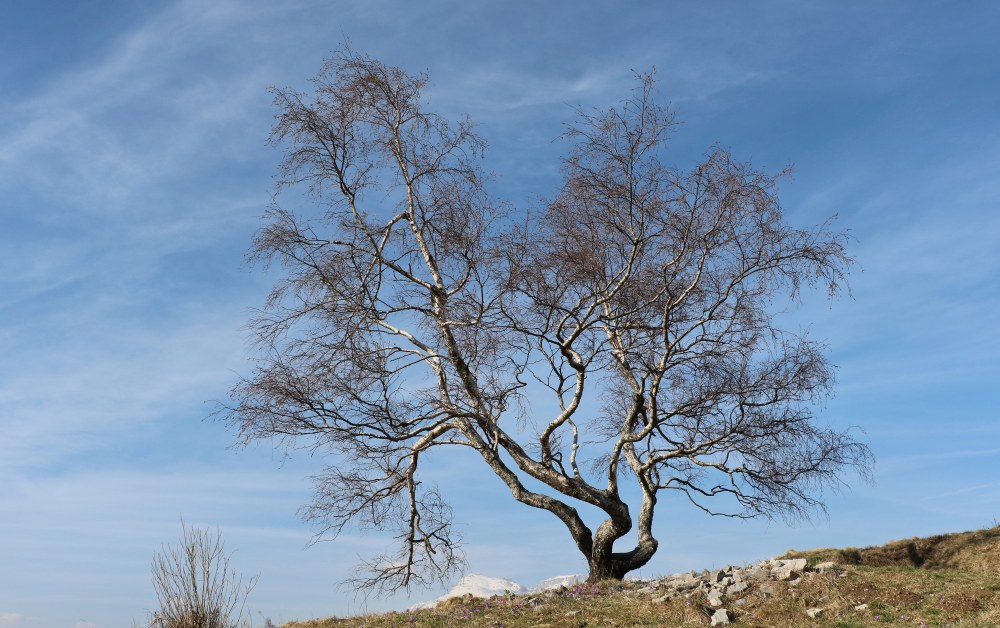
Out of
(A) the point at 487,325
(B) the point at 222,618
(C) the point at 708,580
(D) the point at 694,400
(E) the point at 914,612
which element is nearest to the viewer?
(E) the point at 914,612

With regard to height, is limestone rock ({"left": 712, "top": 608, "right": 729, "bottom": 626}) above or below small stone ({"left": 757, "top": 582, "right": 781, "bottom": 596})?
below

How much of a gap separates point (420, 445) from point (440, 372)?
1.44 metres

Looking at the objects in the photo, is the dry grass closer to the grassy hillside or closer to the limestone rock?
the grassy hillside

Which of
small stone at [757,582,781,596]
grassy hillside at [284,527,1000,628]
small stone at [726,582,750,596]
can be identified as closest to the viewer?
grassy hillside at [284,527,1000,628]

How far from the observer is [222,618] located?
36.4 ft

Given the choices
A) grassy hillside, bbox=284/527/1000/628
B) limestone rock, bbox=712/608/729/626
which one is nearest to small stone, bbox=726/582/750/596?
Answer: grassy hillside, bbox=284/527/1000/628

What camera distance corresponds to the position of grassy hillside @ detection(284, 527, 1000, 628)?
33.4 ft

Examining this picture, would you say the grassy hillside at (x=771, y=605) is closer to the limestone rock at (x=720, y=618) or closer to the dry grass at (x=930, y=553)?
the limestone rock at (x=720, y=618)

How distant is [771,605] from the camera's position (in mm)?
10711

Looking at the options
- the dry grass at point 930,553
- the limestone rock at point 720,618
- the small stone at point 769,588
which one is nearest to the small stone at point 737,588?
the small stone at point 769,588

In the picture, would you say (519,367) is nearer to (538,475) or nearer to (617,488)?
(538,475)

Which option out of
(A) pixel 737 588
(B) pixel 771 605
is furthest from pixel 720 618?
(A) pixel 737 588

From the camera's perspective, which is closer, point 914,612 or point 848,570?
point 914,612

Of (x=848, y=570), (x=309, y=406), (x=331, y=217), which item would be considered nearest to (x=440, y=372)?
(x=309, y=406)
